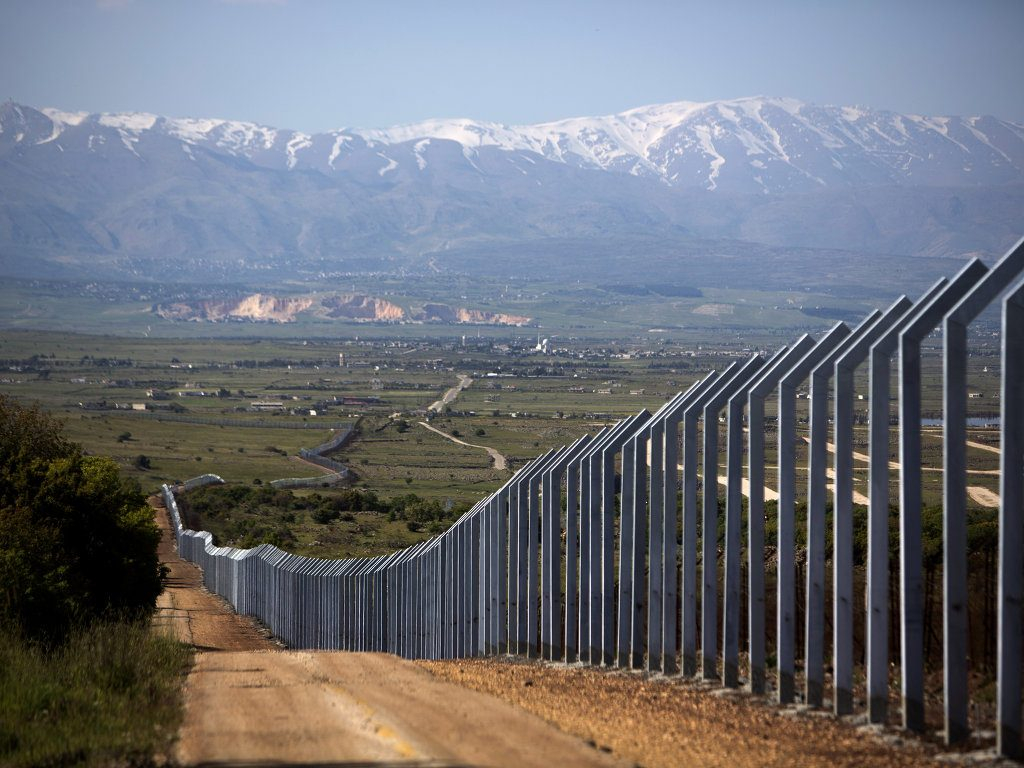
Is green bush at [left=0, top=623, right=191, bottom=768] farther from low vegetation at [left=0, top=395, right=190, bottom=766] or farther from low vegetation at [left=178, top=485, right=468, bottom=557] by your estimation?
low vegetation at [left=178, top=485, right=468, bottom=557]

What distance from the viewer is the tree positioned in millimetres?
19500

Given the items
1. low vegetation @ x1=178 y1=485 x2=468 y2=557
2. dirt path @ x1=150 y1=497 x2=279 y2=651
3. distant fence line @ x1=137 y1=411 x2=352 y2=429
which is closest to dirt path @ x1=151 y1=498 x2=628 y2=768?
dirt path @ x1=150 y1=497 x2=279 y2=651

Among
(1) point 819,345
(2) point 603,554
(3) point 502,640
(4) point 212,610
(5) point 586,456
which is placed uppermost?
(1) point 819,345

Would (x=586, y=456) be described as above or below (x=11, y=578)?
above

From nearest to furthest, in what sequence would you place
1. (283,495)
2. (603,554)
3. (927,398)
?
(603,554) < (927,398) < (283,495)

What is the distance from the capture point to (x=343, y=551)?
153 feet

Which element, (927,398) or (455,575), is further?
(927,398)

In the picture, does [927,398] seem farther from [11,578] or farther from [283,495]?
[11,578]

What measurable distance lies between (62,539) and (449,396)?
394ft

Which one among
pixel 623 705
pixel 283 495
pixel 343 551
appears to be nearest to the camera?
pixel 623 705

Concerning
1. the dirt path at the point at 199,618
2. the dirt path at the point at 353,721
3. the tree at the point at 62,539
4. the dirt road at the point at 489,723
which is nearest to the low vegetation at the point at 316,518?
the dirt path at the point at 199,618

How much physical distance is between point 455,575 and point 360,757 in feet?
41.0

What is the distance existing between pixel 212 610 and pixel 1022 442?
31897mm

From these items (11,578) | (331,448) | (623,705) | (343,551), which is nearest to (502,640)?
(11,578)
